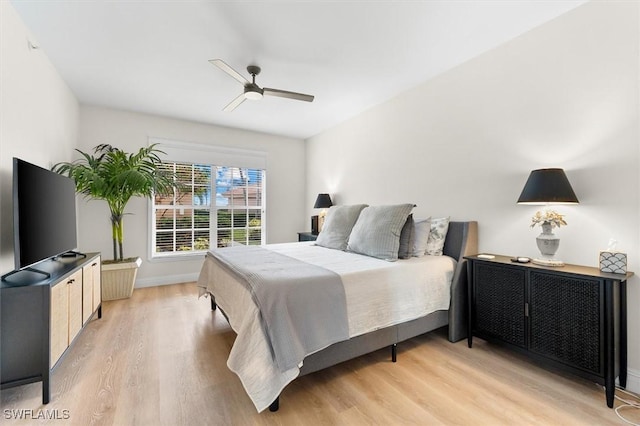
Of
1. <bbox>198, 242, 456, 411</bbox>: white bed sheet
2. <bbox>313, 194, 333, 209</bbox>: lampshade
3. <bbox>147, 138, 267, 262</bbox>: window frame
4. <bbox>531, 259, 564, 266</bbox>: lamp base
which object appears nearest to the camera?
<bbox>198, 242, 456, 411</bbox>: white bed sheet

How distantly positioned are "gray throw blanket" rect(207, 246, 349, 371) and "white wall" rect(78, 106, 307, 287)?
2.94m

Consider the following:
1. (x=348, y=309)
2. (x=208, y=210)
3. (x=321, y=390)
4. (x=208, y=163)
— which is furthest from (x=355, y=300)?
(x=208, y=163)

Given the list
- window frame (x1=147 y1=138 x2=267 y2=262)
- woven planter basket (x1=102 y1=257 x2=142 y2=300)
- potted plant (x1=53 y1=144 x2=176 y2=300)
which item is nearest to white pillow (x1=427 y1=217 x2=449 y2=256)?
window frame (x1=147 y1=138 x2=267 y2=262)

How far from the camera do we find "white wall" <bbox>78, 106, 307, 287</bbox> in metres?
3.78

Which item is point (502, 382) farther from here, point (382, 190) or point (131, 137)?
point (131, 137)

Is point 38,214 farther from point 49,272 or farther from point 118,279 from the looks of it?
point 118,279

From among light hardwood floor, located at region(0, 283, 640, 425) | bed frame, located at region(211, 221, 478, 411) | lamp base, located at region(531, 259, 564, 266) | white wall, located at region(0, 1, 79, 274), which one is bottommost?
light hardwood floor, located at region(0, 283, 640, 425)

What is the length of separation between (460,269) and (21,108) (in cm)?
386

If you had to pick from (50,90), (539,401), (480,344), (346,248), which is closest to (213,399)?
(346,248)

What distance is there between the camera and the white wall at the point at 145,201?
378 cm

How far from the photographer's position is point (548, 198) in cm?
190

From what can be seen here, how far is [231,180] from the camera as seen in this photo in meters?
4.83

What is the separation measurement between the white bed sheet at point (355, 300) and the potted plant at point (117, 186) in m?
1.59

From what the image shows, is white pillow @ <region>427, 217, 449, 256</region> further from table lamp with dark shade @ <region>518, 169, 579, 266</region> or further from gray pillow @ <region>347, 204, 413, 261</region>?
table lamp with dark shade @ <region>518, 169, 579, 266</region>
